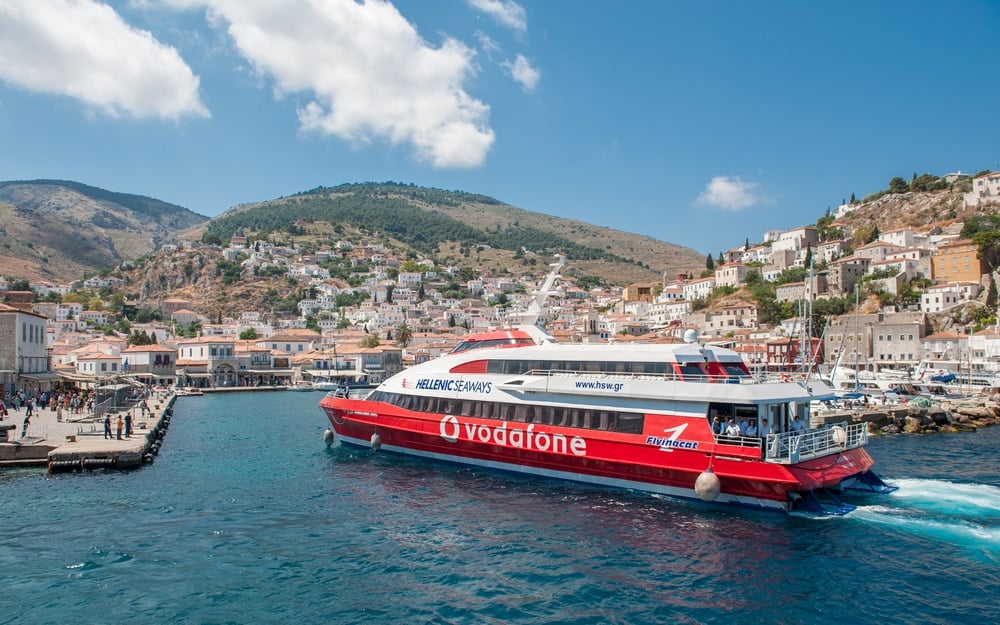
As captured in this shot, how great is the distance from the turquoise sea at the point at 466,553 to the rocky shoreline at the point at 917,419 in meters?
13.6

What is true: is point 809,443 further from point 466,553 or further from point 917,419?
point 917,419

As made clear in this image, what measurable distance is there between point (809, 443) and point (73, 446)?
23470 mm

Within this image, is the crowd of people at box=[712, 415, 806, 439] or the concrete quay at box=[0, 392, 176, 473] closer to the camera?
the crowd of people at box=[712, 415, 806, 439]

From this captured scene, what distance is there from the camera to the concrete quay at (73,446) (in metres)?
22.3

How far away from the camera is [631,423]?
18938 mm

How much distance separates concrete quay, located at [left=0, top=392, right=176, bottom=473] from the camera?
2230 centimetres

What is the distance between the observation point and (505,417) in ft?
70.8

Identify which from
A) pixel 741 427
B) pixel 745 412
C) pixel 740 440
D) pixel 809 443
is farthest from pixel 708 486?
pixel 809 443

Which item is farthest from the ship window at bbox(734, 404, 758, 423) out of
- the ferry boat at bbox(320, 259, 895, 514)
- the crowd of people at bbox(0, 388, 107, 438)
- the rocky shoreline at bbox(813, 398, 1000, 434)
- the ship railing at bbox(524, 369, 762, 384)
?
the crowd of people at bbox(0, 388, 107, 438)

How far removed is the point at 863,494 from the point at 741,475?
175 inches

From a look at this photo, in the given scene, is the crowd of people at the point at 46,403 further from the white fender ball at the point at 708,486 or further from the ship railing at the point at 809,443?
the ship railing at the point at 809,443

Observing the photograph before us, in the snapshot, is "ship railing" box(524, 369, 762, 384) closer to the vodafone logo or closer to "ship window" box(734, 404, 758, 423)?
"ship window" box(734, 404, 758, 423)

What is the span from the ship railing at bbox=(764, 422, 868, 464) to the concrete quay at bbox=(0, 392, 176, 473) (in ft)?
67.1

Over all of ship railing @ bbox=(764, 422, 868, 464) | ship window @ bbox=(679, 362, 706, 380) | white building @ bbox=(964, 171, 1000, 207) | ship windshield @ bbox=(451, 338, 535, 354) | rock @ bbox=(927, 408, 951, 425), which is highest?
white building @ bbox=(964, 171, 1000, 207)
